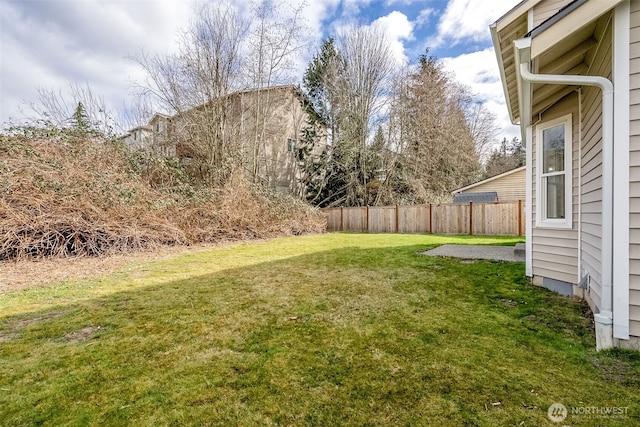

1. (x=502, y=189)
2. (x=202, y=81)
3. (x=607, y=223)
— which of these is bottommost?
(x=607, y=223)

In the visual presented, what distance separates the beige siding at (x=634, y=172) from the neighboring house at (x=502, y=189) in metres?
13.2

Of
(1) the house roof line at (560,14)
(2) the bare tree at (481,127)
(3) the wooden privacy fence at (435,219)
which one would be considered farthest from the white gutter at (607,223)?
(2) the bare tree at (481,127)

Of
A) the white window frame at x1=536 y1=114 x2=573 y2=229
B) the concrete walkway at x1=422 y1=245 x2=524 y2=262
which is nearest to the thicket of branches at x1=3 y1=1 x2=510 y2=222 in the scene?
the concrete walkway at x1=422 y1=245 x2=524 y2=262

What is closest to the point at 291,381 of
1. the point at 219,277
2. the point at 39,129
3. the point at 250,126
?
the point at 219,277

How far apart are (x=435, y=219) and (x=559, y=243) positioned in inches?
367

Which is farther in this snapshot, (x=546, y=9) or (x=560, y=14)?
(x=546, y=9)

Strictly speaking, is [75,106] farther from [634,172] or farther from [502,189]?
[502,189]

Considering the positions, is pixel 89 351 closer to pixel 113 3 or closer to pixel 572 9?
pixel 572 9

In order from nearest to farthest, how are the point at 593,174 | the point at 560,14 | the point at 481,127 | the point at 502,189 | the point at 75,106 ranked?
the point at 560,14, the point at 593,174, the point at 75,106, the point at 502,189, the point at 481,127

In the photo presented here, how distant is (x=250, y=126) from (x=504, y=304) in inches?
491

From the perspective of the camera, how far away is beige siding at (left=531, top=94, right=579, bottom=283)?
347cm

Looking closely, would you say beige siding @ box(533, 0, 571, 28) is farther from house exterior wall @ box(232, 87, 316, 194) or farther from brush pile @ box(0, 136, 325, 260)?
house exterior wall @ box(232, 87, 316, 194)

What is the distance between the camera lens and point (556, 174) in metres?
A: 3.84

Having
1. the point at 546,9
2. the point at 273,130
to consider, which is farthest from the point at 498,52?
the point at 273,130
